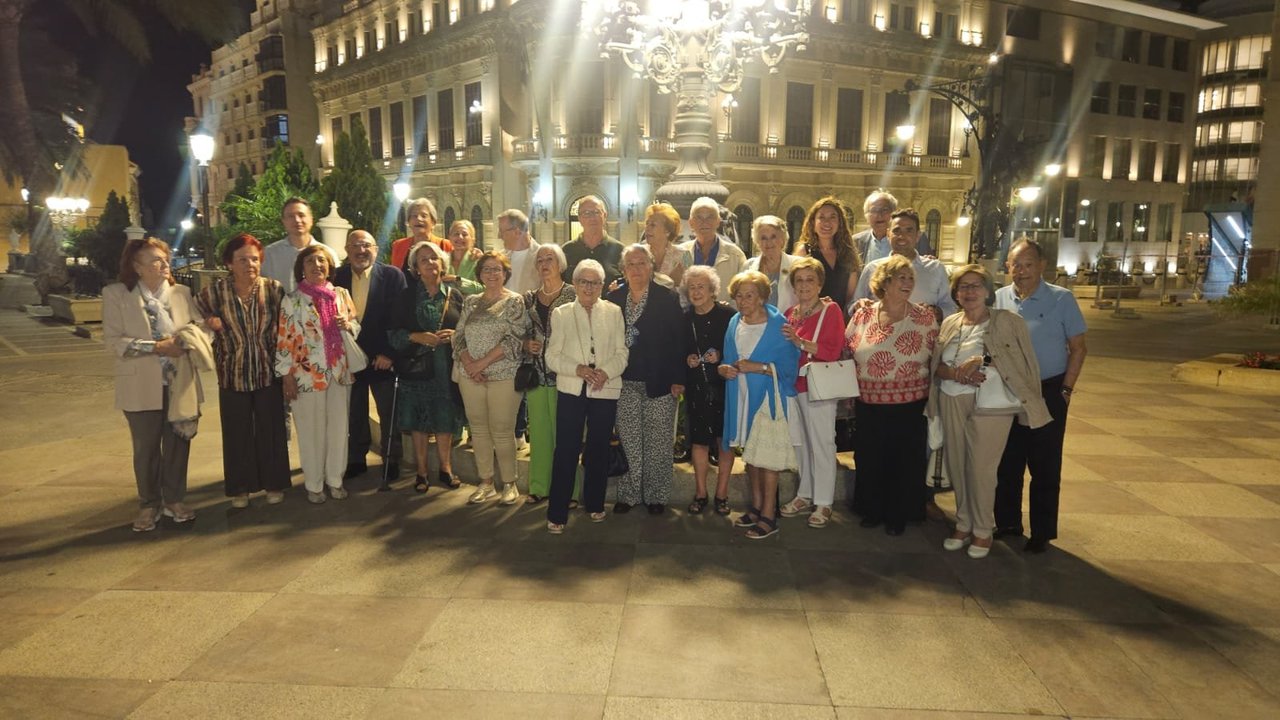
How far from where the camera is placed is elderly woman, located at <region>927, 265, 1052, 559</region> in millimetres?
4797

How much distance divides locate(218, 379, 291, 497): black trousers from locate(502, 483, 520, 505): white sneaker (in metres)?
1.70

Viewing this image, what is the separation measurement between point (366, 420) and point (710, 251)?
3.39 metres

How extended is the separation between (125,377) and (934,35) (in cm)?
3874

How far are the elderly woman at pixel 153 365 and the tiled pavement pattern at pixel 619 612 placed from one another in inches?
14.3

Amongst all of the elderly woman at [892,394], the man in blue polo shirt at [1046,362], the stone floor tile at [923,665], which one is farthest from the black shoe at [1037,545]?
the stone floor tile at [923,665]

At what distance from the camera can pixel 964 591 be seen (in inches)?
178

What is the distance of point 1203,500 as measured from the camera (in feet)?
20.2

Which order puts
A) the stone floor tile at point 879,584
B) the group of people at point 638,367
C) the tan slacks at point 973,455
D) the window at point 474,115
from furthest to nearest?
the window at point 474,115, the group of people at point 638,367, the tan slacks at point 973,455, the stone floor tile at point 879,584

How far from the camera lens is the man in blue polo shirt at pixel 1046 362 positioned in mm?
5027

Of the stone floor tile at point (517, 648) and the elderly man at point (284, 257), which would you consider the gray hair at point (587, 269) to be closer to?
the stone floor tile at point (517, 648)

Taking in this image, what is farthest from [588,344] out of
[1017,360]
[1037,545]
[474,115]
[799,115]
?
[474,115]

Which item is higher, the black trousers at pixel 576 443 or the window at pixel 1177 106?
the window at pixel 1177 106

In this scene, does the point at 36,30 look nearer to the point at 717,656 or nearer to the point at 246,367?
the point at 246,367

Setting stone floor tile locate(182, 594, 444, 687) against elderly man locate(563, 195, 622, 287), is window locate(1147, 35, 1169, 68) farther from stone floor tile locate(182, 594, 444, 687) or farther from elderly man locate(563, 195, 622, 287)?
stone floor tile locate(182, 594, 444, 687)
